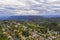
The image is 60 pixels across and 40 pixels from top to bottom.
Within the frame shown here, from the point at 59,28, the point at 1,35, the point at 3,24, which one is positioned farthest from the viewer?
the point at 59,28

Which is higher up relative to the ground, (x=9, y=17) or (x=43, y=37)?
(x=9, y=17)

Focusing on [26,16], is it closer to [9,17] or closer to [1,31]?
[9,17]

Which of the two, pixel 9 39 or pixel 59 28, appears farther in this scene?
pixel 59 28

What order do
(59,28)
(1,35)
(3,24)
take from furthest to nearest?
(59,28) → (3,24) → (1,35)

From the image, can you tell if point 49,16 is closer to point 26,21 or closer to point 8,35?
point 26,21

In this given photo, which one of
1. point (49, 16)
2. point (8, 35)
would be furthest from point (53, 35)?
point (8, 35)

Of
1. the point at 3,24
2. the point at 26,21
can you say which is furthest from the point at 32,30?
the point at 3,24
